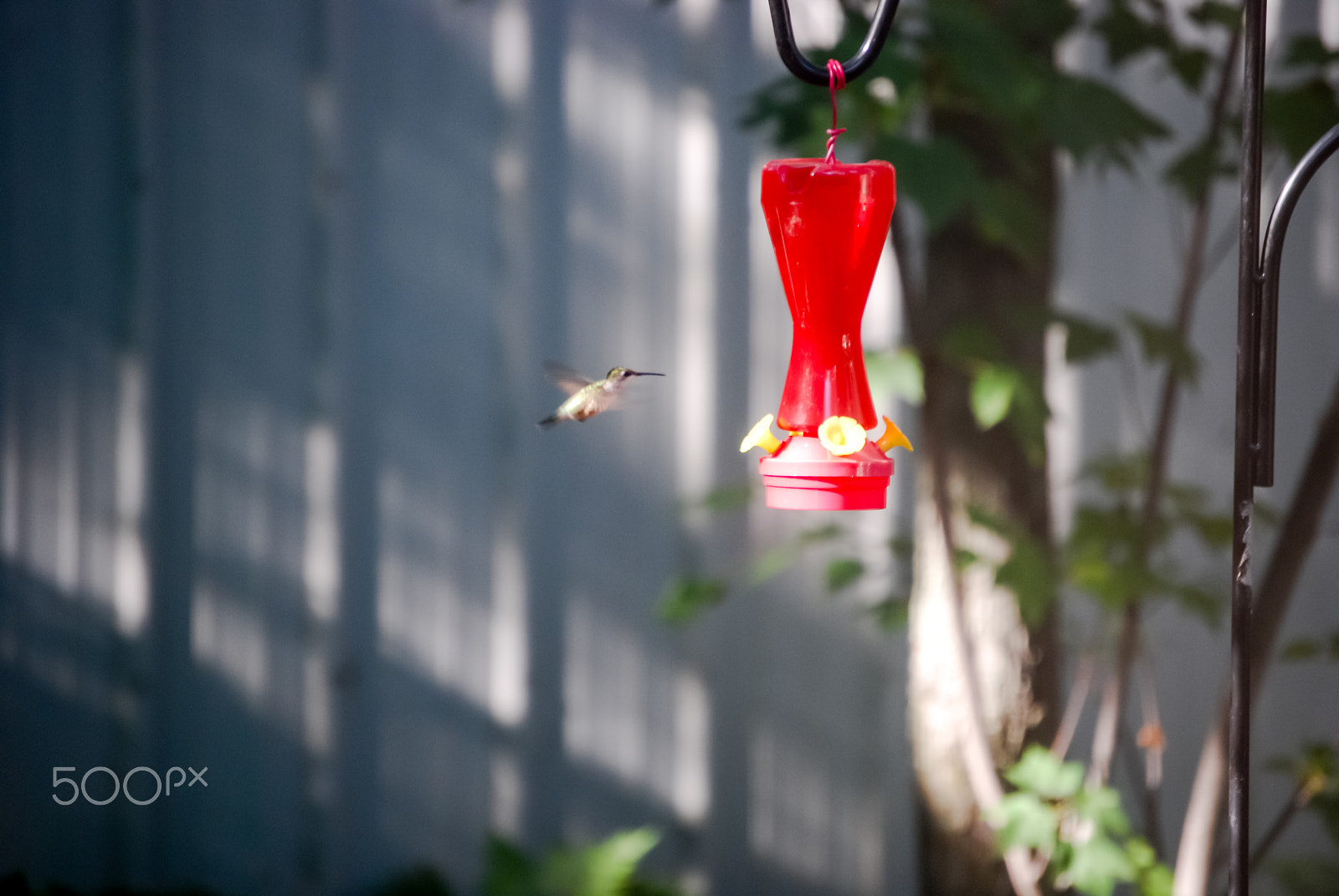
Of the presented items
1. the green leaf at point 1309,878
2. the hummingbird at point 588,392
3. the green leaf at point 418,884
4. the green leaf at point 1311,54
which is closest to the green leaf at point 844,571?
the hummingbird at point 588,392

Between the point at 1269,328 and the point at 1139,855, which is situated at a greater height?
the point at 1269,328

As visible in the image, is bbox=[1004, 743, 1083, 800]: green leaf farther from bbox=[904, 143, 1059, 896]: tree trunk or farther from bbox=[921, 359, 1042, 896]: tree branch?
bbox=[904, 143, 1059, 896]: tree trunk

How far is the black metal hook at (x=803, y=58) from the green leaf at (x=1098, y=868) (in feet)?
3.40

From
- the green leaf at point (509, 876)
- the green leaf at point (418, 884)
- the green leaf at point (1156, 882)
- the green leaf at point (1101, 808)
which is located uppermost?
the green leaf at point (1101, 808)

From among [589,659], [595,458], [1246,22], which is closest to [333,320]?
[595,458]

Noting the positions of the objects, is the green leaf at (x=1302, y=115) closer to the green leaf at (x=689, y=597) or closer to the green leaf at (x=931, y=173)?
the green leaf at (x=931, y=173)

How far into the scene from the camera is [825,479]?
657 mm

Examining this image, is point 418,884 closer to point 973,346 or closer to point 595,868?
point 595,868

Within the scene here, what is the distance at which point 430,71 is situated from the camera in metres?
2.03

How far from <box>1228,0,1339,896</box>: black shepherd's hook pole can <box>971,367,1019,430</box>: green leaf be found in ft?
1.65

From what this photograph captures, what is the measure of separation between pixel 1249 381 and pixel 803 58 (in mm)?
367

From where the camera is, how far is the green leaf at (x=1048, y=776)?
3.96ft

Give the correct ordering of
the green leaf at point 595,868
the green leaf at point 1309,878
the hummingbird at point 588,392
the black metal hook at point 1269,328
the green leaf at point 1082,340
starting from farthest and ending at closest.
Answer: the green leaf at point 1309,878 < the green leaf at point 595,868 < the green leaf at point 1082,340 < the hummingbird at point 588,392 < the black metal hook at point 1269,328

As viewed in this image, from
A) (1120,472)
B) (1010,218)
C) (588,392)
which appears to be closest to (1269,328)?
(588,392)
